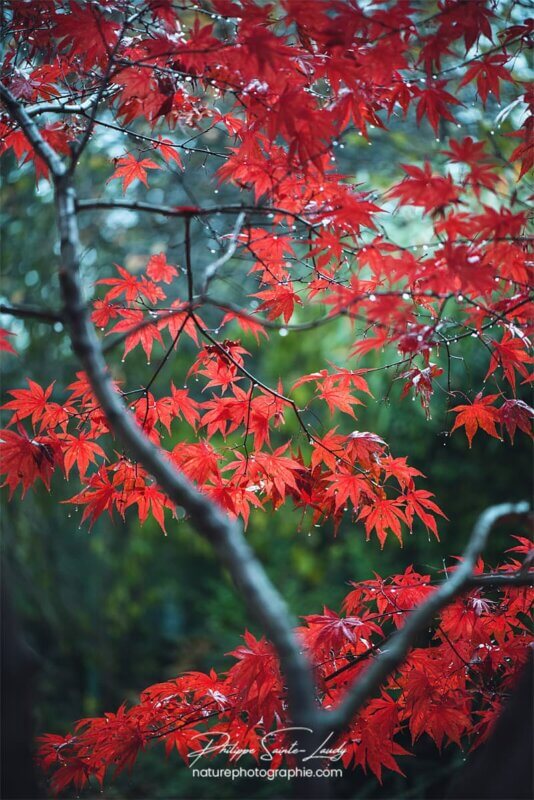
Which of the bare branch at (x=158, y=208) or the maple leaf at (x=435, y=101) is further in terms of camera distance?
the maple leaf at (x=435, y=101)

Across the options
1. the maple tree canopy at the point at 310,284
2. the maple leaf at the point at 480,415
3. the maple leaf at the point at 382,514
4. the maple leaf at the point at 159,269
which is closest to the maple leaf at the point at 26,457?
the maple tree canopy at the point at 310,284

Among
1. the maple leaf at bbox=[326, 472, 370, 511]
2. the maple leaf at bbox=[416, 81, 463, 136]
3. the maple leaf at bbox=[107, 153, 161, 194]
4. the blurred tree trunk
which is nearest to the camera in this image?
the blurred tree trunk

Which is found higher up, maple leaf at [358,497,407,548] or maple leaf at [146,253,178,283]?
maple leaf at [146,253,178,283]

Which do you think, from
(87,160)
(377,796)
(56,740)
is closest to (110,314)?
(56,740)

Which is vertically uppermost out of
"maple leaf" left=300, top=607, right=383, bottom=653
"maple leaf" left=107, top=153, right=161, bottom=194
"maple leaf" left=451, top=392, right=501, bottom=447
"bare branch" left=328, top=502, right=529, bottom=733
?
"maple leaf" left=107, top=153, right=161, bottom=194

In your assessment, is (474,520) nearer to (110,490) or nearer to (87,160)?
(110,490)

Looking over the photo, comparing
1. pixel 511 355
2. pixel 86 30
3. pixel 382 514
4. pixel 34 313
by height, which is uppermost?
pixel 86 30

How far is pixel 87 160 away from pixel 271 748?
13.0 ft

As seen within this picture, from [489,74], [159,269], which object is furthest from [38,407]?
[489,74]

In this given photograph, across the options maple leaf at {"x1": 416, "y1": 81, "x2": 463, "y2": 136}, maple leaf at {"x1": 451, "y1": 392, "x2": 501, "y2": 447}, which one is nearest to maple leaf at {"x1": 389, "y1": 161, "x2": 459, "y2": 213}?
maple leaf at {"x1": 416, "y1": 81, "x2": 463, "y2": 136}

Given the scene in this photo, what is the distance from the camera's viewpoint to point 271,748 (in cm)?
171

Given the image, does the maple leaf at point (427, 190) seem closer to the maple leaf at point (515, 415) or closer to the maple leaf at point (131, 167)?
the maple leaf at point (515, 415)

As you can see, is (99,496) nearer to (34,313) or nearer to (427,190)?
(34,313)

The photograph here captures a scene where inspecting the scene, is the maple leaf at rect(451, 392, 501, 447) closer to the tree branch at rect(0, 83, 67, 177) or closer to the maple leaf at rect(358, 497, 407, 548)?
the maple leaf at rect(358, 497, 407, 548)
